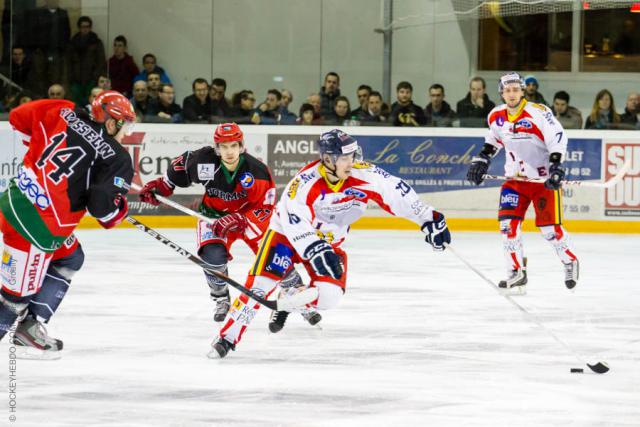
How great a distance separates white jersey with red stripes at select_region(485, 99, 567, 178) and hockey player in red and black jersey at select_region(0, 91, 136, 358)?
3031 mm

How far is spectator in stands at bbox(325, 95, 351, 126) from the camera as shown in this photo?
9.84m

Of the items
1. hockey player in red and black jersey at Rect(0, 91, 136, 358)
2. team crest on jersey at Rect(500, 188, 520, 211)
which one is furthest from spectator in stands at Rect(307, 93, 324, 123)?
hockey player in red and black jersey at Rect(0, 91, 136, 358)

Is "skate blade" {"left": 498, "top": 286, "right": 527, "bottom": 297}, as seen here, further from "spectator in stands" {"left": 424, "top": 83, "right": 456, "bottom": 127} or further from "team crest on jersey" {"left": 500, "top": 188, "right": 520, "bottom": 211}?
"spectator in stands" {"left": 424, "top": 83, "right": 456, "bottom": 127}

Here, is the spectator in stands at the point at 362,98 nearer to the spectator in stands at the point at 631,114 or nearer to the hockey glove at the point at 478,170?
the spectator in stands at the point at 631,114

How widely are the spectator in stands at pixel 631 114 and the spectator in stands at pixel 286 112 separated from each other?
276 cm

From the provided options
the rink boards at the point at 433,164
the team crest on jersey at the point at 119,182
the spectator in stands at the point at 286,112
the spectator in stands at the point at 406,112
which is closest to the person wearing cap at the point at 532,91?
the rink boards at the point at 433,164

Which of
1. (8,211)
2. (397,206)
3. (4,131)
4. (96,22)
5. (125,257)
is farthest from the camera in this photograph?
(96,22)

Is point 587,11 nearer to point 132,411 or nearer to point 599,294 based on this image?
point 599,294

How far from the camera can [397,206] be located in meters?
4.44

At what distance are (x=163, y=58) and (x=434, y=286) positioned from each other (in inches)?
199

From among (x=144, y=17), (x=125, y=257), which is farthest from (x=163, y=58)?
(x=125, y=257)

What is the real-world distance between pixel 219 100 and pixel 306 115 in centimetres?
80

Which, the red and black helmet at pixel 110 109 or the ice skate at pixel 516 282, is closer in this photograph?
the red and black helmet at pixel 110 109

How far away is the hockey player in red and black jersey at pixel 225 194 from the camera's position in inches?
205
